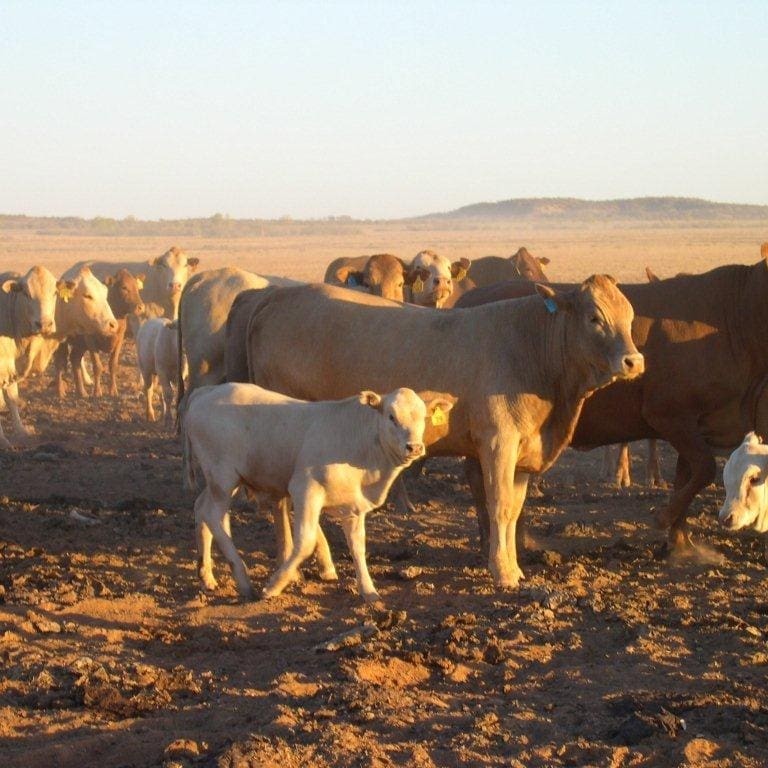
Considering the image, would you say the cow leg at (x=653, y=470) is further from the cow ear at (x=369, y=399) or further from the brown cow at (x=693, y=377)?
the cow ear at (x=369, y=399)

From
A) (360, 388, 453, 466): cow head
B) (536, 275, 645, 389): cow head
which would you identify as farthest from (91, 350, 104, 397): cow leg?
(360, 388, 453, 466): cow head

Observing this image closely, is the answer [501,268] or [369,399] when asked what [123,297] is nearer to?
[501,268]

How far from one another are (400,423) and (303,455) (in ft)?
2.14

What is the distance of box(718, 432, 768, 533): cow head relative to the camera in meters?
9.03

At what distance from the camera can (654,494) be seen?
12.4 meters

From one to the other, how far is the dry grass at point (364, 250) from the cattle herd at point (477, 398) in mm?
32618

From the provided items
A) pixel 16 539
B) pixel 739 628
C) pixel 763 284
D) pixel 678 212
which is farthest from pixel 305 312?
pixel 678 212

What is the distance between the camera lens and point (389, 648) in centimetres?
743

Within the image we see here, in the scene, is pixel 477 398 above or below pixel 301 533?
above

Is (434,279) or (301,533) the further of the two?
(434,279)

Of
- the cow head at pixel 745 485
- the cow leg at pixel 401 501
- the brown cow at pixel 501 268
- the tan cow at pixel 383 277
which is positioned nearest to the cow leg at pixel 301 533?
the cow head at pixel 745 485

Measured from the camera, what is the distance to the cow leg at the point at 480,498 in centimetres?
1022

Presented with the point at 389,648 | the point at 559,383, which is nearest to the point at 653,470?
the point at 559,383

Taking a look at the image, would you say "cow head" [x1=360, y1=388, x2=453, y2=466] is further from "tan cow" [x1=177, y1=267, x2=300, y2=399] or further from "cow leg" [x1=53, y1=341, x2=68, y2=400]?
"cow leg" [x1=53, y1=341, x2=68, y2=400]
